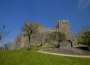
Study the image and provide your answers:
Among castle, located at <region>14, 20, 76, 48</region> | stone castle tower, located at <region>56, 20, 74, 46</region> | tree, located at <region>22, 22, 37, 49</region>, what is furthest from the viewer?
stone castle tower, located at <region>56, 20, 74, 46</region>

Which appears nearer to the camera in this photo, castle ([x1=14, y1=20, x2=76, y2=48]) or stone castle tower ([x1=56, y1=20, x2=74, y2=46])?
castle ([x1=14, y1=20, x2=76, y2=48])

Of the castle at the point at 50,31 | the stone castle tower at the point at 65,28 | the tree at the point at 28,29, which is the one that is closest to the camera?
the tree at the point at 28,29

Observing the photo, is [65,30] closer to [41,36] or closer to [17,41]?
[41,36]

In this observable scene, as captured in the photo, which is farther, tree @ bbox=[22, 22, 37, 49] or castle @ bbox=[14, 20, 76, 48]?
castle @ bbox=[14, 20, 76, 48]

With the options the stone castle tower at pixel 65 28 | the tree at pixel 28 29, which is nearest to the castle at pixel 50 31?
the stone castle tower at pixel 65 28

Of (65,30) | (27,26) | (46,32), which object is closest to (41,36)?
(46,32)

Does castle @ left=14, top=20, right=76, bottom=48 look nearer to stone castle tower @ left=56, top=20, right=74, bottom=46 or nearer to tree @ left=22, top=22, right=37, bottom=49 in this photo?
stone castle tower @ left=56, top=20, right=74, bottom=46

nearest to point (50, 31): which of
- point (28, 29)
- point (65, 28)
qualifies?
point (65, 28)

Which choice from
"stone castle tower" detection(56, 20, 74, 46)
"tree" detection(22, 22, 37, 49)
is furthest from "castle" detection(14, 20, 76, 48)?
"tree" detection(22, 22, 37, 49)

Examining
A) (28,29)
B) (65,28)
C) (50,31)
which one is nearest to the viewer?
(28,29)

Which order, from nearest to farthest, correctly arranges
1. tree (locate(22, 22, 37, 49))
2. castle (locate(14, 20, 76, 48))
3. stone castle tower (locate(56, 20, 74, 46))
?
tree (locate(22, 22, 37, 49))
castle (locate(14, 20, 76, 48))
stone castle tower (locate(56, 20, 74, 46))

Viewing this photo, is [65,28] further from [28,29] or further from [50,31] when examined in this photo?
[28,29]

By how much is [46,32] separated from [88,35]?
39.0 metres

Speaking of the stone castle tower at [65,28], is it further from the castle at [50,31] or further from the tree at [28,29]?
the tree at [28,29]
